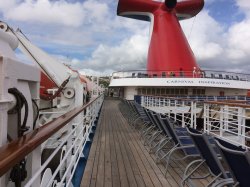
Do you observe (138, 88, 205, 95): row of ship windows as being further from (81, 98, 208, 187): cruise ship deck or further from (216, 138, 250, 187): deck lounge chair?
(216, 138, 250, 187): deck lounge chair

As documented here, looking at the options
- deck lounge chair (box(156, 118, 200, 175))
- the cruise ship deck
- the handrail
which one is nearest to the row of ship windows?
the cruise ship deck

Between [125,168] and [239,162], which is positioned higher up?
[239,162]

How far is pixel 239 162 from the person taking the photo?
181 centimetres

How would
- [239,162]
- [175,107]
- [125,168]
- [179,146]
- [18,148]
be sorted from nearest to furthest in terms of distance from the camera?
[18,148], [239,162], [179,146], [125,168], [175,107]

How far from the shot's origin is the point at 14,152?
1.08m

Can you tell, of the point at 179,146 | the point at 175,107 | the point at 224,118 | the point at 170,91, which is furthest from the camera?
the point at 170,91

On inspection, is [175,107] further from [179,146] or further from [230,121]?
[179,146]

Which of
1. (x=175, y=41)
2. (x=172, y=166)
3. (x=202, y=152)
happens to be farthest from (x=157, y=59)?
(x=202, y=152)

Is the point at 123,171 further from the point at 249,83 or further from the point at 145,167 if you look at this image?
the point at 249,83

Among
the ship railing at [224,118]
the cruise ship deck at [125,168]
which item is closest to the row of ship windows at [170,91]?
the ship railing at [224,118]

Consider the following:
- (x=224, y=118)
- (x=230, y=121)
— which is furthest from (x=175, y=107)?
(x=230, y=121)

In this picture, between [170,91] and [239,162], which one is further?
[170,91]

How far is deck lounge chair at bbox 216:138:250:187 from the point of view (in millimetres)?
1756

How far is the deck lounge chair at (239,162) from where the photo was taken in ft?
5.76
